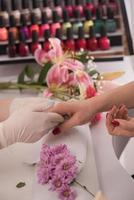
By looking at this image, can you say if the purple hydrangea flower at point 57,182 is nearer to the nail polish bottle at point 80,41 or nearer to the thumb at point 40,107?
the thumb at point 40,107

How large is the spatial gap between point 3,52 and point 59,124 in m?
0.62

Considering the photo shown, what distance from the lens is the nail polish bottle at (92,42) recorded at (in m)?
1.40

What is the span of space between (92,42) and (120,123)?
0.78m

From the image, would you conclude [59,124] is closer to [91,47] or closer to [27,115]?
[27,115]

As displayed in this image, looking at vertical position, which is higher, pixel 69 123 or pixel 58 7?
pixel 58 7

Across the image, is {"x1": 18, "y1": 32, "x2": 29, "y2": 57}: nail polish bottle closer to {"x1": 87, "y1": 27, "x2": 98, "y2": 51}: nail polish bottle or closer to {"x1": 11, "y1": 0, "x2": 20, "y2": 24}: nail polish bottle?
Answer: {"x1": 11, "y1": 0, "x2": 20, "y2": 24}: nail polish bottle

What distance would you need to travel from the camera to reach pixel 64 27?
1422 millimetres

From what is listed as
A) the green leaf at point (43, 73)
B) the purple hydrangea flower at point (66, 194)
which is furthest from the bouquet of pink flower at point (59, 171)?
the green leaf at point (43, 73)

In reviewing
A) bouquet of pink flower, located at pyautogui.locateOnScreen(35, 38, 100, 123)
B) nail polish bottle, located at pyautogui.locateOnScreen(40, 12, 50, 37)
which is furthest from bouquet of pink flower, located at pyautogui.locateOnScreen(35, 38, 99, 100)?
nail polish bottle, located at pyautogui.locateOnScreen(40, 12, 50, 37)

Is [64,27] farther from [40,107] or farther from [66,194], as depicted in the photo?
[66,194]

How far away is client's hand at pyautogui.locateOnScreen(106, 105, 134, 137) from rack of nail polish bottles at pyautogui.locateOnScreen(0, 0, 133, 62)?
69 cm

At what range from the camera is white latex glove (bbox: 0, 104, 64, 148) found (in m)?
0.78

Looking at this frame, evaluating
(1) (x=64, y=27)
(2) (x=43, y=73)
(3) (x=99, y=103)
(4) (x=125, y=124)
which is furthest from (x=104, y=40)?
(4) (x=125, y=124)

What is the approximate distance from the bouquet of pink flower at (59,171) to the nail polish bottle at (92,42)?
2.38ft
